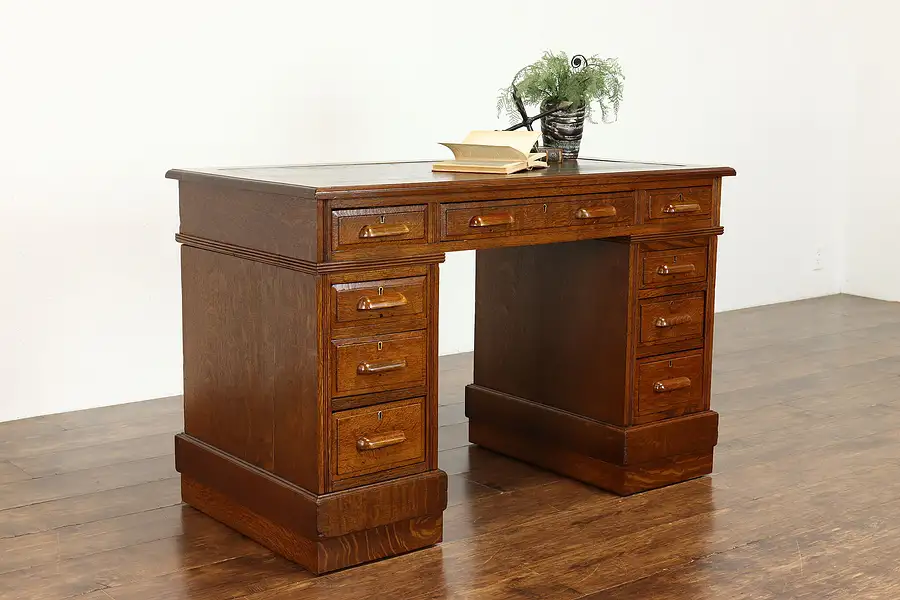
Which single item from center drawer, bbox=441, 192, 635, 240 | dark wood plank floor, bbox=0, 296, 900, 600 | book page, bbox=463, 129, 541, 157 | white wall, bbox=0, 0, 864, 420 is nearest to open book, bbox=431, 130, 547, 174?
book page, bbox=463, 129, 541, 157

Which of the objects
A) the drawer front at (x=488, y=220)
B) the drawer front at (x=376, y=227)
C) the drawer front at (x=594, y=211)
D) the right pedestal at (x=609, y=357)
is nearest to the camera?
the drawer front at (x=376, y=227)

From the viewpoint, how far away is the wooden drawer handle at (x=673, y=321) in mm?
3059

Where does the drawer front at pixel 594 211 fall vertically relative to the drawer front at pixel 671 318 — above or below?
above

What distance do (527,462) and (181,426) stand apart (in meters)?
1.11

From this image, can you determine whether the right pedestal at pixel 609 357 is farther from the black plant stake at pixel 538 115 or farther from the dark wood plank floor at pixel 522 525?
the black plant stake at pixel 538 115

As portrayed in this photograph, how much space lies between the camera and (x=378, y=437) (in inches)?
100

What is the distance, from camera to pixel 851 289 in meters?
6.23

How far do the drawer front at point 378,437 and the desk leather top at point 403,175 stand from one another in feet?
1.60

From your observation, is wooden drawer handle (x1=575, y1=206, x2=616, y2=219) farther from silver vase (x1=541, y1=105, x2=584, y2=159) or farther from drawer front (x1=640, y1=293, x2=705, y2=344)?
silver vase (x1=541, y1=105, x2=584, y2=159)

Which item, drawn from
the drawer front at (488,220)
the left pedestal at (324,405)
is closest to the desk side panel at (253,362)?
the left pedestal at (324,405)

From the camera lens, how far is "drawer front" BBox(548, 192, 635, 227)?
111 inches

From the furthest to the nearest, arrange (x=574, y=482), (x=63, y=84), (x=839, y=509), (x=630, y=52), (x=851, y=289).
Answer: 1. (x=851, y=289)
2. (x=630, y=52)
3. (x=63, y=84)
4. (x=574, y=482)
5. (x=839, y=509)

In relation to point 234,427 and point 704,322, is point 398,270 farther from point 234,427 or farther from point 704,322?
point 704,322

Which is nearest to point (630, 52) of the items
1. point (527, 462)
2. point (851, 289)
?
point (851, 289)
